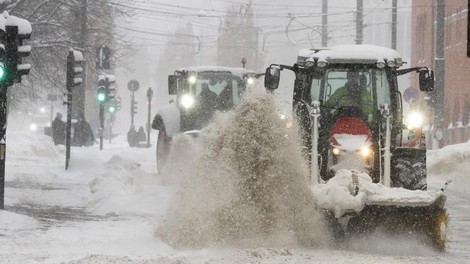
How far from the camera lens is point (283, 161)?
10.5 meters

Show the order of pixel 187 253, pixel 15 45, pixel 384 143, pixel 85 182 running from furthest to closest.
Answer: pixel 85 182 → pixel 15 45 → pixel 384 143 → pixel 187 253

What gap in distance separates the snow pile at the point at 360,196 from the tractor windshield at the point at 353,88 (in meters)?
2.57

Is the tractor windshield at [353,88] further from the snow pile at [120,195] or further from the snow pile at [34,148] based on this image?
the snow pile at [34,148]

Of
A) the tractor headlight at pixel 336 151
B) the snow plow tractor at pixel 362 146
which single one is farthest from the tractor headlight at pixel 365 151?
the tractor headlight at pixel 336 151

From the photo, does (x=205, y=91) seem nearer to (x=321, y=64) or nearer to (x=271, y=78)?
(x=321, y=64)

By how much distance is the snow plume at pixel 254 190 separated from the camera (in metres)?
10.4

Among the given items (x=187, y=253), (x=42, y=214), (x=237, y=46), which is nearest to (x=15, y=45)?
(x=42, y=214)

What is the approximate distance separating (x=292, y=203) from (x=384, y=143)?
2312 mm

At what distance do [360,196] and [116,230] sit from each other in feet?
12.0

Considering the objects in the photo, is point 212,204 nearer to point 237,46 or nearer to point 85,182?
point 85,182

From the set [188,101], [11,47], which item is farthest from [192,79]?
[11,47]

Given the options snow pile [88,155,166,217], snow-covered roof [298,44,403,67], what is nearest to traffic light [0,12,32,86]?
snow pile [88,155,166,217]

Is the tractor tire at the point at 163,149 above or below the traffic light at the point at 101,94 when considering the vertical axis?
below

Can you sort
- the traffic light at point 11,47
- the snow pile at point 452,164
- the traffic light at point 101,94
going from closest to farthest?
the traffic light at point 11,47
the snow pile at point 452,164
the traffic light at point 101,94
